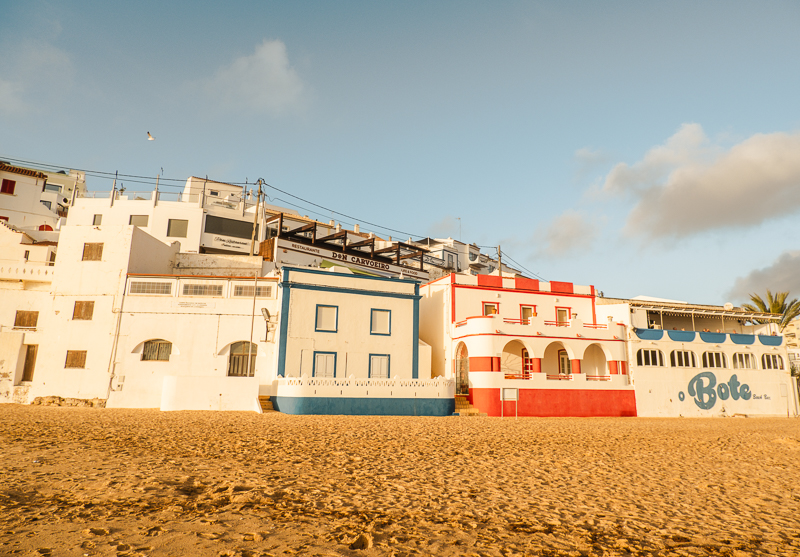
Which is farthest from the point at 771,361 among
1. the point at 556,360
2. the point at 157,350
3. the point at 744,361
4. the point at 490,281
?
the point at 157,350

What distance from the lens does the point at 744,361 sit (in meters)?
32.7

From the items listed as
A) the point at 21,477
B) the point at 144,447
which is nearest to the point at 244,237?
the point at 144,447

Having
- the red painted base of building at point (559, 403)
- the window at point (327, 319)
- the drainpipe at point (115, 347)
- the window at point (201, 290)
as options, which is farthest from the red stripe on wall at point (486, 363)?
the drainpipe at point (115, 347)

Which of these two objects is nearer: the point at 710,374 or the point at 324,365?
the point at 324,365

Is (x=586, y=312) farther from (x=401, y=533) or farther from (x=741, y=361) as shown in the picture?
(x=401, y=533)

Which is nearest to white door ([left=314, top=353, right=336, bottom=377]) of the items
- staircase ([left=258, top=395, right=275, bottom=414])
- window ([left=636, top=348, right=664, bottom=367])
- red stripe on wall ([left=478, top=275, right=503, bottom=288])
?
staircase ([left=258, top=395, right=275, bottom=414])

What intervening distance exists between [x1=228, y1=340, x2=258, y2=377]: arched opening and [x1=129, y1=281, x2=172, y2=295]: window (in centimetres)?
461

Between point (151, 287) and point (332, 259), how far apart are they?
738 inches

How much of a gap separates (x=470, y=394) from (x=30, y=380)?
23.5m

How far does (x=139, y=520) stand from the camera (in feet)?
19.1

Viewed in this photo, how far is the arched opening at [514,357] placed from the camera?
Answer: 3038cm

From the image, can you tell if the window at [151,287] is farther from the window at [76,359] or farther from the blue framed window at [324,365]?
the blue framed window at [324,365]

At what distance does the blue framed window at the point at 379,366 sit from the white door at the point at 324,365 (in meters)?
2.10

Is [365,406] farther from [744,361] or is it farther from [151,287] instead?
[744,361]
